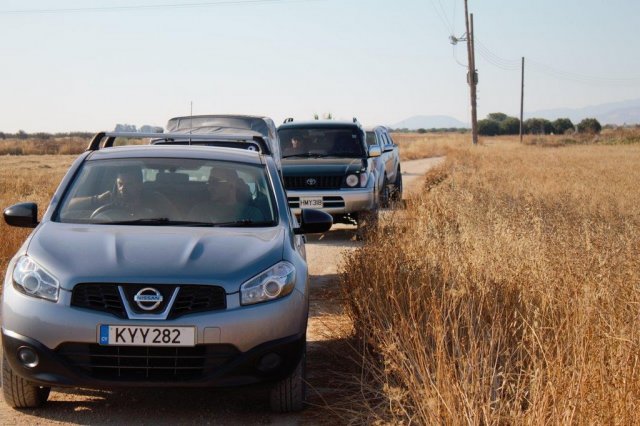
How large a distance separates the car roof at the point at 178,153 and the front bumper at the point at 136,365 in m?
1.99

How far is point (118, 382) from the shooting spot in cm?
566

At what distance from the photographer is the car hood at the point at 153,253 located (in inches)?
226

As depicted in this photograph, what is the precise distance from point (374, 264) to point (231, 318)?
2750mm

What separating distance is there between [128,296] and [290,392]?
1112mm

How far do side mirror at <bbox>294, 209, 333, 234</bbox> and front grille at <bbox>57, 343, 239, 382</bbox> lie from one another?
1645mm

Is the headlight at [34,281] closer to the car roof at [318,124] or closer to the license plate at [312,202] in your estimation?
the license plate at [312,202]

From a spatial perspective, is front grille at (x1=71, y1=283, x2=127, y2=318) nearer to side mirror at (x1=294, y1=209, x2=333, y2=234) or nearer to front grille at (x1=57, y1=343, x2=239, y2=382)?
front grille at (x1=57, y1=343, x2=239, y2=382)

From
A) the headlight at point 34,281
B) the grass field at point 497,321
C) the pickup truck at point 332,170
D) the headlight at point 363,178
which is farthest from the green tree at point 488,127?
the headlight at point 34,281

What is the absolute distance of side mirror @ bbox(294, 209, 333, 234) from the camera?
23.5 feet

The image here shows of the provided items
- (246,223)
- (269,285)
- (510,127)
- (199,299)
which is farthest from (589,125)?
(199,299)

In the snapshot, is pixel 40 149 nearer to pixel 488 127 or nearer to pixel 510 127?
pixel 488 127

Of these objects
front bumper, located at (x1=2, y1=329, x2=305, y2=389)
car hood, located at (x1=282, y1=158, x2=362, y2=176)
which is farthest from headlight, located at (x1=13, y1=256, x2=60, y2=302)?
car hood, located at (x1=282, y1=158, x2=362, y2=176)

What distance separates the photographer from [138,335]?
18.3 feet

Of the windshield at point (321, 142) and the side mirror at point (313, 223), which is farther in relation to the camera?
the windshield at point (321, 142)
